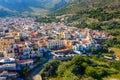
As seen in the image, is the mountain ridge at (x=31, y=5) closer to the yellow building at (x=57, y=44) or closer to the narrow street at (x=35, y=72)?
the yellow building at (x=57, y=44)

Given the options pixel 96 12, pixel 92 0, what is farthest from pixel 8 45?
pixel 92 0

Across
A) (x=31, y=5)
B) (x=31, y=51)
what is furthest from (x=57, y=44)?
(x=31, y=5)

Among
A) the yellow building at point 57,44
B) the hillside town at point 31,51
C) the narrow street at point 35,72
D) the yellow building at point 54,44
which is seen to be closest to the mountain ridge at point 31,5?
the hillside town at point 31,51

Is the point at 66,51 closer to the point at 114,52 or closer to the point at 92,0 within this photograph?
the point at 114,52

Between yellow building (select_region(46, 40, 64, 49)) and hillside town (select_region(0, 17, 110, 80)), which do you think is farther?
yellow building (select_region(46, 40, 64, 49))

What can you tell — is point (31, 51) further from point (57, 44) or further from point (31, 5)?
point (31, 5)

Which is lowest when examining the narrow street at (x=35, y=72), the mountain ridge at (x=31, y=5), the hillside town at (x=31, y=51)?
the narrow street at (x=35, y=72)

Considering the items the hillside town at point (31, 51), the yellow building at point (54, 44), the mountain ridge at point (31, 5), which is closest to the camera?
the hillside town at point (31, 51)

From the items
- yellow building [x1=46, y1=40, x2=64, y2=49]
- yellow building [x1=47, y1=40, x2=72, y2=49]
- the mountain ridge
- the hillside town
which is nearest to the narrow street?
the hillside town

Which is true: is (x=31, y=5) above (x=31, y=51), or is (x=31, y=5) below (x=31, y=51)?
above

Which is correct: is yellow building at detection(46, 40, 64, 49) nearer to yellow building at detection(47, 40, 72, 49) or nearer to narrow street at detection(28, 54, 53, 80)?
yellow building at detection(47, 40, 72, 49)

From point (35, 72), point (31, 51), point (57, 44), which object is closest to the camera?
point (35, 72)
